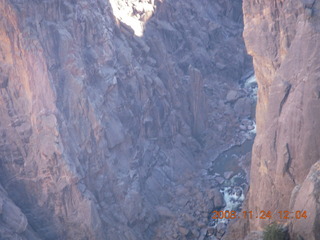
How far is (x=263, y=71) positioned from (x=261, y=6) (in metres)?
3.83

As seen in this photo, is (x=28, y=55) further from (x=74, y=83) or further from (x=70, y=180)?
(x=70, y=180)

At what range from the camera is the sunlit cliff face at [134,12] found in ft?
143

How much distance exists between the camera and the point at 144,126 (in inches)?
1601

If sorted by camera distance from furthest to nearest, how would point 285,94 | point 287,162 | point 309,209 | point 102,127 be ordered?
point 102,127 < point 285,94 < point 287,162 < point 309,209

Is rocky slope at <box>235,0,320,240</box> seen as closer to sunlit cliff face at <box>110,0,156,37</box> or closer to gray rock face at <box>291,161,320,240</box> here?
gray rock face at <box>291,161,320,240</box>

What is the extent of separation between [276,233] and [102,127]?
18.8 metres

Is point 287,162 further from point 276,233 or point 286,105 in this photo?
point 276,233

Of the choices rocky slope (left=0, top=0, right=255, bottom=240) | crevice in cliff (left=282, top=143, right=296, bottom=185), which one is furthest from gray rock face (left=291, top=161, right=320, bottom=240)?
rocky slope (left=0, top=0, right=255, bottom=240)

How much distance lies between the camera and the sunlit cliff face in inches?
1713

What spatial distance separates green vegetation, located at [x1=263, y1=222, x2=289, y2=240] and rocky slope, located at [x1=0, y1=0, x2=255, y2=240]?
46.8 ft

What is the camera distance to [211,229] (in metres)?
33.2

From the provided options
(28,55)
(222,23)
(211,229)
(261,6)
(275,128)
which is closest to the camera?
(275,128)

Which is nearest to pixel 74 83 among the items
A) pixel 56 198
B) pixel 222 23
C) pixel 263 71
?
pixel 56 198
